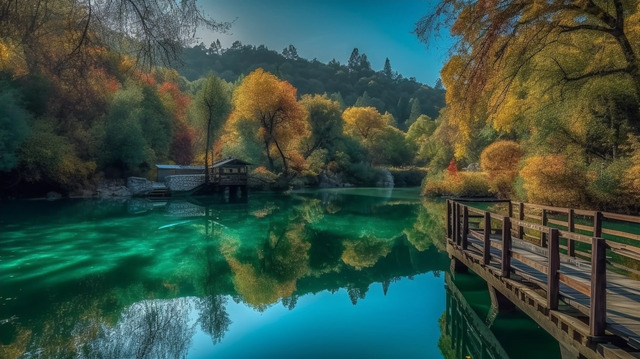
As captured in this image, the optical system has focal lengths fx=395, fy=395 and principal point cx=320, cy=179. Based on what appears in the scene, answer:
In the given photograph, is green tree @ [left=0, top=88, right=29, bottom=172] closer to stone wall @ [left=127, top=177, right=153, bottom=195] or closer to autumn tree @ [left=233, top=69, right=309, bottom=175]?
stone wall @ [left=127, top=177, right=153, bottom=195]

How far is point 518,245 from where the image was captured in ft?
25.4

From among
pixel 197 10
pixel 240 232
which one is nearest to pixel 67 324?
pixel 197 10

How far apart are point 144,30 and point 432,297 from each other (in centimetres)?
735

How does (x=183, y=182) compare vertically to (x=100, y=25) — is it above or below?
below

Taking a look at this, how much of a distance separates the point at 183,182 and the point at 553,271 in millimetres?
32288

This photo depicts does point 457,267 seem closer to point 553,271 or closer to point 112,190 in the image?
point 553,271

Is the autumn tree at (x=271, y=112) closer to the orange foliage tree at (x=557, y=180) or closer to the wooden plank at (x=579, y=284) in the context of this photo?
the orange foliage tree at (x=557, y=180)

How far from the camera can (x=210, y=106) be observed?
37781 millimetres

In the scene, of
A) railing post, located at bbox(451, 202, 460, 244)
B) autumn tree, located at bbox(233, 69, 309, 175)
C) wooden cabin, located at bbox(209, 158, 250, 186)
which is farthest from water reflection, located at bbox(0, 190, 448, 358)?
autumn tree, located at bbox(233, 69, 309, 175)

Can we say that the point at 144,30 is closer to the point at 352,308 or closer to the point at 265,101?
the point at 352,308

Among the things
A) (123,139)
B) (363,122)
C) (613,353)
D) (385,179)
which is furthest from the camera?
(363,122)

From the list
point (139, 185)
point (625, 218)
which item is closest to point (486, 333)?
point (625, 218)

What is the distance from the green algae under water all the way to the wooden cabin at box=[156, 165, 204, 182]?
17.8 metres

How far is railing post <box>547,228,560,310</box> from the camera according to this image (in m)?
4.53
